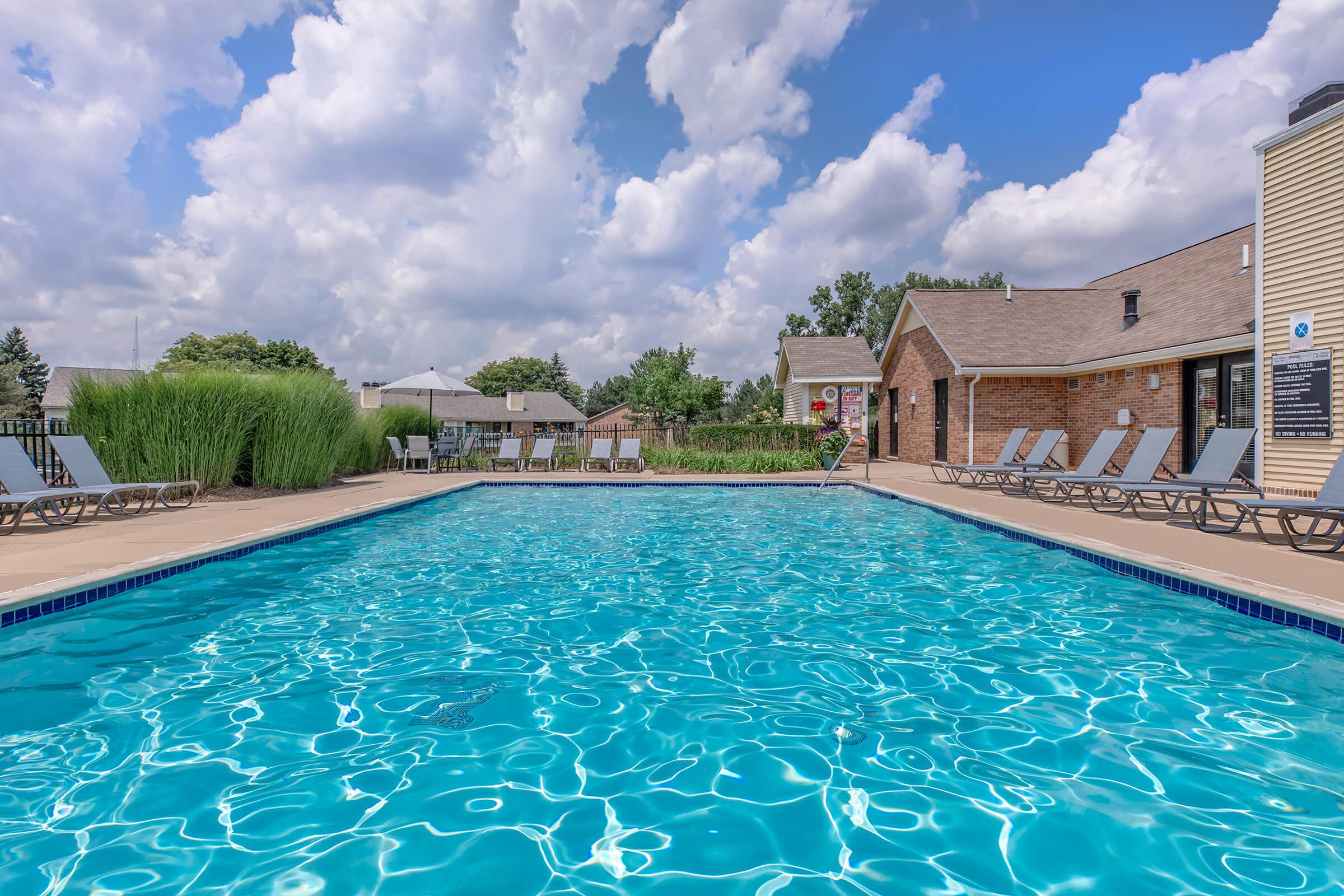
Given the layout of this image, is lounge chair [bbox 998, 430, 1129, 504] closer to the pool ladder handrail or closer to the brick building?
the brick building

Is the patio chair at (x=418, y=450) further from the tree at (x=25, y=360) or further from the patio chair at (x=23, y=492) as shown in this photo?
the tree at (x=25, y=360)

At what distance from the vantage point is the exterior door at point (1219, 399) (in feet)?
34.5

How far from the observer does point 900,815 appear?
91.1 inches

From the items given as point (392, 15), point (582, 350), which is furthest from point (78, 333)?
point (582, 350)

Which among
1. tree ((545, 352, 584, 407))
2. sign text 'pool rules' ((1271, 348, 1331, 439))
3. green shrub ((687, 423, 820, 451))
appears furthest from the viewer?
tree ((545, 352, 584, 407))

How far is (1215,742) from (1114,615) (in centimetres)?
187

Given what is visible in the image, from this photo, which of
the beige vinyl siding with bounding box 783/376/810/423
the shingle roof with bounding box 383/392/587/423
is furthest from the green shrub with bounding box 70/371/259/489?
the shingle roof with bounding box 383/392/587/423

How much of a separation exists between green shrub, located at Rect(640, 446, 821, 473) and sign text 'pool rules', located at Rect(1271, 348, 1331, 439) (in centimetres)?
882

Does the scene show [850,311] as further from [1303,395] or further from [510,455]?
[1303,395]

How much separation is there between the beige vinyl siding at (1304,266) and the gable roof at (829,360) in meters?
10.7

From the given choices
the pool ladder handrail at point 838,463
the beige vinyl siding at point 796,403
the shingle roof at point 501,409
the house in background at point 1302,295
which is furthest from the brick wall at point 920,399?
the shingle roof at point 501,409

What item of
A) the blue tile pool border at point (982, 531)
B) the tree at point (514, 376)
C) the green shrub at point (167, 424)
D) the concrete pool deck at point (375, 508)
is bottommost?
the blue tile pool border at point (982, 531)

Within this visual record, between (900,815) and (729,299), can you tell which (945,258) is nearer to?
(729,299)

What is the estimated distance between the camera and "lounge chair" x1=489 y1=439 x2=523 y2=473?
54.9 feet
